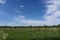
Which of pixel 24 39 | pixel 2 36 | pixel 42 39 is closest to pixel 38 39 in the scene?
pixel 42 39

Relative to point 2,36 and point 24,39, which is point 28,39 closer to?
point 24,39

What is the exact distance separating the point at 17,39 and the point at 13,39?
1.01 meters

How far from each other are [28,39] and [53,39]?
5269 millimetres

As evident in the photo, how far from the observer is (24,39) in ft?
112

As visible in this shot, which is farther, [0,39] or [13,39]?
[13,39]

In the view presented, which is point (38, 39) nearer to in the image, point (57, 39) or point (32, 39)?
point (32, 39)

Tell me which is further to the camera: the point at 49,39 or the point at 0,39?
the point at 49,39

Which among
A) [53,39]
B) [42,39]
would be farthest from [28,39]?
[53,39]

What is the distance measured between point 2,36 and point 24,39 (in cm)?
557

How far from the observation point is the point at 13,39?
115 feet

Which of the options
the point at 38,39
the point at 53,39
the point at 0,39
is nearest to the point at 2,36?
the point at 0,39

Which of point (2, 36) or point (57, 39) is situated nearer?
point (2, 36)

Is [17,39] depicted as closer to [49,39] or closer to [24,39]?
[24,39]

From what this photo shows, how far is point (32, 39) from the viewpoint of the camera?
34.2 m
